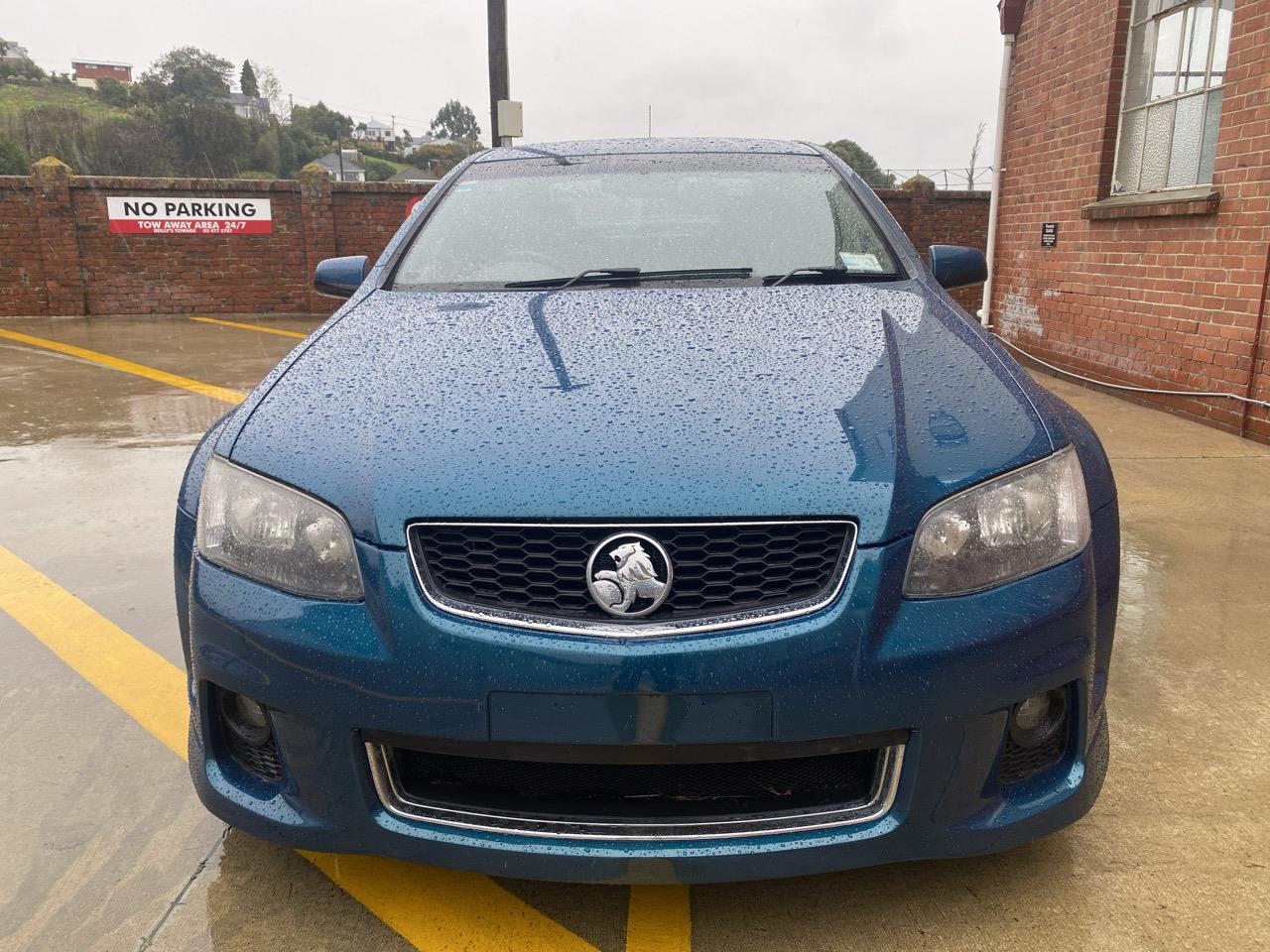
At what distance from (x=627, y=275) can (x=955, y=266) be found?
1121 mm

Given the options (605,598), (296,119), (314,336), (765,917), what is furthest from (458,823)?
(296,119)

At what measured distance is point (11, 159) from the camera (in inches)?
2197

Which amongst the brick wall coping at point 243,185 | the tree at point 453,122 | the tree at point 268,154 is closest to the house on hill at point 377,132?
the tree at point 453,122

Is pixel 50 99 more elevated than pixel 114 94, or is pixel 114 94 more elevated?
pixel 114 94

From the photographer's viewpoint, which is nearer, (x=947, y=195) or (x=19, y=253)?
Answer: (x=19, y=253)

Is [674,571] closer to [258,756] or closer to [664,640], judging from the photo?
[664,640]

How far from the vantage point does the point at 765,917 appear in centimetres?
183

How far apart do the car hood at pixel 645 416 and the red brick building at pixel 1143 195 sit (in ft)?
14.8

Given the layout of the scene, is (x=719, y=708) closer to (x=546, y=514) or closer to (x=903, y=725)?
(x=903, y=725)

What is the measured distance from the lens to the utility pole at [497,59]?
37.2ft

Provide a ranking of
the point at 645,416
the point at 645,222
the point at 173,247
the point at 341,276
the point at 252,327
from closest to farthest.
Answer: the point at 645,416, the point at 645,222, the point at 341,276, the point at 252,327, the point at 173,247

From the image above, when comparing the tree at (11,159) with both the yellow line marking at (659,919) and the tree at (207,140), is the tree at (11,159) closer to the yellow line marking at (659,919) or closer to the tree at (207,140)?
the tree at (207,140)

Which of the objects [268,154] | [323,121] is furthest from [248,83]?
[268,154]

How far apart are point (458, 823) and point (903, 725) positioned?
728 millimetres
